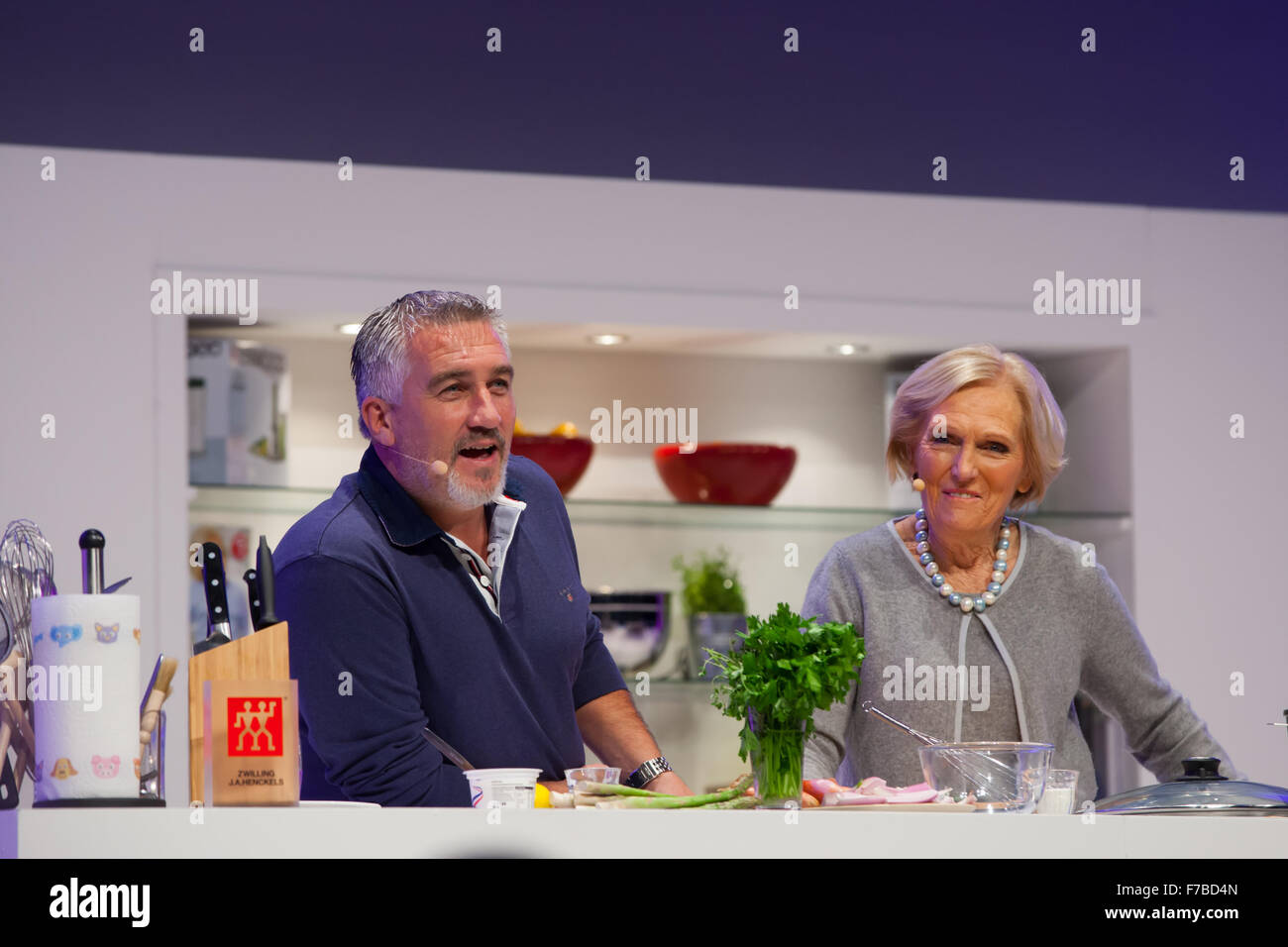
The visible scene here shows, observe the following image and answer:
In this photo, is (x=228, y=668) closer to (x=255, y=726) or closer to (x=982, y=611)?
(x=255, y=726)

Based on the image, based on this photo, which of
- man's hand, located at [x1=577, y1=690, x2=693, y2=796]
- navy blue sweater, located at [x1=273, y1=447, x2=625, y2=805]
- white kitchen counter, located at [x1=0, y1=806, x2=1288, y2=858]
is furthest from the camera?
man's hand, located at [x1=577, y1=690, x2=693, y2=796]

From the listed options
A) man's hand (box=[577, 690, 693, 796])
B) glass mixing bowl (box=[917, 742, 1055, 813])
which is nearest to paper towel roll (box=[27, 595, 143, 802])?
glass mixing bowl (box=[917, 742, 1055, 813])

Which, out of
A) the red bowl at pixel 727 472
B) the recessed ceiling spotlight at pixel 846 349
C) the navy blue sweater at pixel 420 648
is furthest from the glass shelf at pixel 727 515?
the navy blue sweater at pixel 420 648

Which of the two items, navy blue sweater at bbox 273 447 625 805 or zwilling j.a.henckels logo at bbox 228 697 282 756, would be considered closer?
zwilling j.a.henckels logo at bbox 228 697 282 756

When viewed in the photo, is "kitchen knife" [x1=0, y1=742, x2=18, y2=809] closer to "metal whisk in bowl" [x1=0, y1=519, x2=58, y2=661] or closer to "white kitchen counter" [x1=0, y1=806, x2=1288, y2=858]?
"metal whisk in bowl" [x1=0, y1=519, x2=58, y2=661]

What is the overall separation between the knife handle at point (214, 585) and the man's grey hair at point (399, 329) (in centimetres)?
54

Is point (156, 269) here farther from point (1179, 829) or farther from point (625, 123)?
point (1179, 829)

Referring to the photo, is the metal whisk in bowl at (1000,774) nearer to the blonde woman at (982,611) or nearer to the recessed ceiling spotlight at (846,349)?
the blonde woman at (982,611)

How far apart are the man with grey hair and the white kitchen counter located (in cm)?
51

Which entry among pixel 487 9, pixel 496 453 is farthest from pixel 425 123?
pixel 496 453

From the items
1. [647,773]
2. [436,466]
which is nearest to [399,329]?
[436,466]

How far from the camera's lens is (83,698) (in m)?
1.36

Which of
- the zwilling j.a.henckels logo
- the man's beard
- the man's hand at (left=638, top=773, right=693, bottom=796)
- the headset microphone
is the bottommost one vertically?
the man's hand at (left=638, top=773, right=693, bottom=796)

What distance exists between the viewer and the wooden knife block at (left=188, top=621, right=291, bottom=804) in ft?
4.61
